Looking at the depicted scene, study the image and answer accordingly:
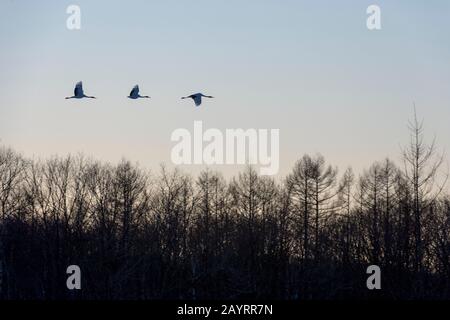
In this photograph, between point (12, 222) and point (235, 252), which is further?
point (12, 222)

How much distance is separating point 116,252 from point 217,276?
16.1 ft

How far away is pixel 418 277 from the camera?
40.1 m

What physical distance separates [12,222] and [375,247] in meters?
27.7

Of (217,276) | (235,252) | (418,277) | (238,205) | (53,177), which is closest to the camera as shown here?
(418,277)

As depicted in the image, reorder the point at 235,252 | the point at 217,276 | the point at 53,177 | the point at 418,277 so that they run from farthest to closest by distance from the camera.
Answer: the point at 53,177 < the point at 235,252 < the point at 217,276 < the point at 418,277

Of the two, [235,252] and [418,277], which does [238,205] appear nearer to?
[235,252]

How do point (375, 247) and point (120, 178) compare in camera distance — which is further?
point (120, 178)
